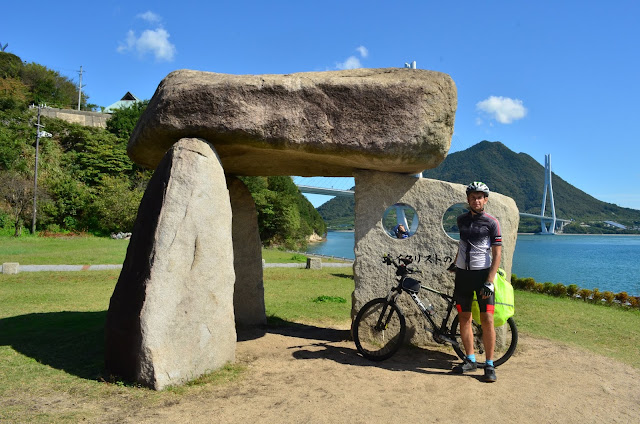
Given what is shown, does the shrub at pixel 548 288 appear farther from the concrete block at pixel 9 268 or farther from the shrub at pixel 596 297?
the concrete block at pixel 9 268

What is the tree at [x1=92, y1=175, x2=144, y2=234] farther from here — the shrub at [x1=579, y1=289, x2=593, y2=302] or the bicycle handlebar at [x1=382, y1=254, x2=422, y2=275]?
the bicycle handlebar at [x1=382, y1=254, x2=422, y2=275]

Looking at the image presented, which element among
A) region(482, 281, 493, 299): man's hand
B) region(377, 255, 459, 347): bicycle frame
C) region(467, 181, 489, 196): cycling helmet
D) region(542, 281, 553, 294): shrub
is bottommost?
region(542, 281, 553, 294): shrub

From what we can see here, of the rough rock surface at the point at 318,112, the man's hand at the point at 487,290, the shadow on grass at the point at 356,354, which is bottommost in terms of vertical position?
the shadow on grass at the point at 356,354

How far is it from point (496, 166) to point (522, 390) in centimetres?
9958

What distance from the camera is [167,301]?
430cm

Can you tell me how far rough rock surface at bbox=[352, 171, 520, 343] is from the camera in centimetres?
579

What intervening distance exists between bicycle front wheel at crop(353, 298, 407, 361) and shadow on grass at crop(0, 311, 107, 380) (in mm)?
2844

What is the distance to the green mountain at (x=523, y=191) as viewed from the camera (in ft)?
284

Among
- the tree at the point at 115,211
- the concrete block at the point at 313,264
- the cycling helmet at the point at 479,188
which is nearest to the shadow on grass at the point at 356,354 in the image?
the cycling helmet at the point at 479,188

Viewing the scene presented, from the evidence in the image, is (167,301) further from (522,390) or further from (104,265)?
(104,265)

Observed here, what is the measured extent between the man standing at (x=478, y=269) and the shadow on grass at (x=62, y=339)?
145 inches

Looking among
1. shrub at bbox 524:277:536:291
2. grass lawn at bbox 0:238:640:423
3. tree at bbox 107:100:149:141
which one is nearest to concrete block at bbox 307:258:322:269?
grass lawn at bbox 0:238:640:423

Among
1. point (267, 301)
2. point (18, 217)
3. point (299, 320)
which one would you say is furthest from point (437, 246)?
point (18, 217)

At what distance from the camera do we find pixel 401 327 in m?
5.28
